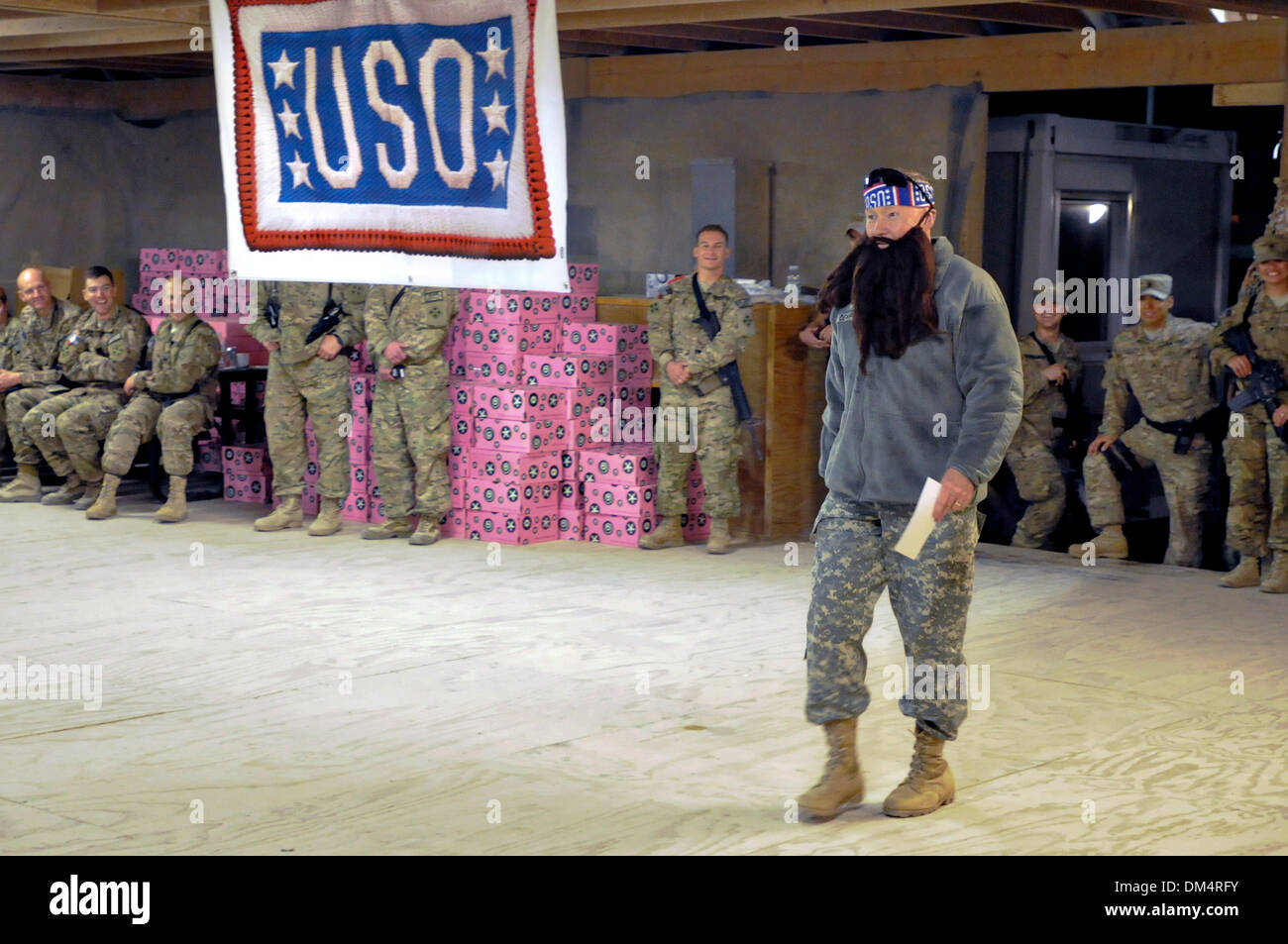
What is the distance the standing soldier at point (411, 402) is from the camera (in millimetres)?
8719

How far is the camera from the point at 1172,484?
8.50m

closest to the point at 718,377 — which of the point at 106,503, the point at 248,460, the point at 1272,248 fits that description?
the point at 1272,248

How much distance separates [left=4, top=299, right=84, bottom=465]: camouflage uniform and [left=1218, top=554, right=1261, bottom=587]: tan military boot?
687cm

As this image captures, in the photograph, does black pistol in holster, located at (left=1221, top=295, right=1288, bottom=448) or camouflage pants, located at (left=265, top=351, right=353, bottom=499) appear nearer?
black pistol in holster, located at (left=1221, top=295, right=1288, bottom=448)

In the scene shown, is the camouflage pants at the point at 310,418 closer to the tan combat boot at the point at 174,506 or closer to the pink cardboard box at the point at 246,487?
the tan combat boot at the point at 174,506

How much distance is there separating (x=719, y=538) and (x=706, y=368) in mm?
894

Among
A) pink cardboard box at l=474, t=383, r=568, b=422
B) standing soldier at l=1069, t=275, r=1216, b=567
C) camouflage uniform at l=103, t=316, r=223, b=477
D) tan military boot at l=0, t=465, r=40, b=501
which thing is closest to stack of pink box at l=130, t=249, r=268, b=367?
tan military boot at l=0, t=465, r=40, b=501

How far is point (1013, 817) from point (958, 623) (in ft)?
1.77

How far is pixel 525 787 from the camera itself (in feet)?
14.9

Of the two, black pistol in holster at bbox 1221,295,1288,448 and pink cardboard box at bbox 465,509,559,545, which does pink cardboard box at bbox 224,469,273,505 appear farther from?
black pistol in holster at bbox 1221,295,1288,448

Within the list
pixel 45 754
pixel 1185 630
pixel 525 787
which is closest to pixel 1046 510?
pixel 1185 630

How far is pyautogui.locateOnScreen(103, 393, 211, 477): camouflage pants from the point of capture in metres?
9.51

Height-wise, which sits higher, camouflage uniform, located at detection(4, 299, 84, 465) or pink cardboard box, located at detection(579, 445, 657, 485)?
camouflage uniform, located at detection(4, 299, 84, 465)

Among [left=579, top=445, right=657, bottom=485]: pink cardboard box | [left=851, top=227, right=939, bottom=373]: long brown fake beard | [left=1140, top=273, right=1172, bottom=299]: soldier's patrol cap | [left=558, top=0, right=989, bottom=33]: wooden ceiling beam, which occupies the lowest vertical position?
[left=579, top=445, right=657, bottom=485]: pink cardboard box
